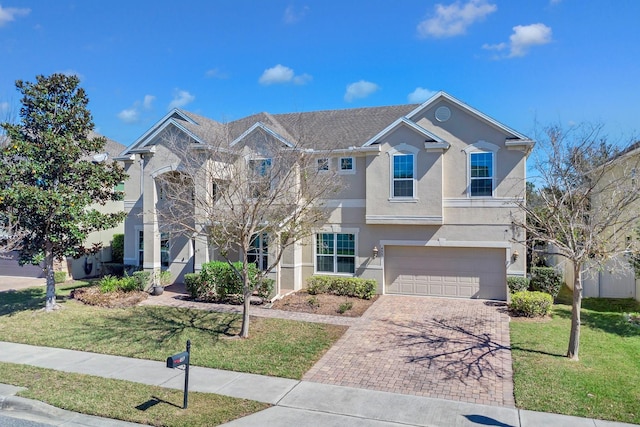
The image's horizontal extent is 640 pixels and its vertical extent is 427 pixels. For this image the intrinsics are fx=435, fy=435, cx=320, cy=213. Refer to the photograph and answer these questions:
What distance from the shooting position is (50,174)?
48.3ft

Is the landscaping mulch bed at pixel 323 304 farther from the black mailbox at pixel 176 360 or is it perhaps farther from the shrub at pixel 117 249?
the shrub at pixel 117 249

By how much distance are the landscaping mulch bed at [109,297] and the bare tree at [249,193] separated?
4.07 m

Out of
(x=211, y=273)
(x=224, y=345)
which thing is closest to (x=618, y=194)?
(x=224, y=345)

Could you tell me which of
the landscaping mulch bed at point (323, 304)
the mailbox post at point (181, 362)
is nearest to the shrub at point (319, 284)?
the landscaping mulch bed at point (323, 304)

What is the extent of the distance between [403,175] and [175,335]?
34.4 feet

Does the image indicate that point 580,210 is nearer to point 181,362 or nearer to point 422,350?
point 422,350

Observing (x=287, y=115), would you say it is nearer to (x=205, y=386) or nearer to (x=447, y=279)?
(x=447, y=279)

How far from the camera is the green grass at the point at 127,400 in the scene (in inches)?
304

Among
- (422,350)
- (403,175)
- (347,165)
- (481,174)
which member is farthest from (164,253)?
(481,174)

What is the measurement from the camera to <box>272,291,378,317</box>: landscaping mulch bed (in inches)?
602

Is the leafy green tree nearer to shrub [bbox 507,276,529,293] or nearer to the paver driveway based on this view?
the paver driveway

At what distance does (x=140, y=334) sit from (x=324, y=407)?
Answer: 23.0ft

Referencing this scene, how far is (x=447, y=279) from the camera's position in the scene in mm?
17750

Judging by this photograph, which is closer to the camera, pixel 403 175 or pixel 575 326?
pixel 575 326
